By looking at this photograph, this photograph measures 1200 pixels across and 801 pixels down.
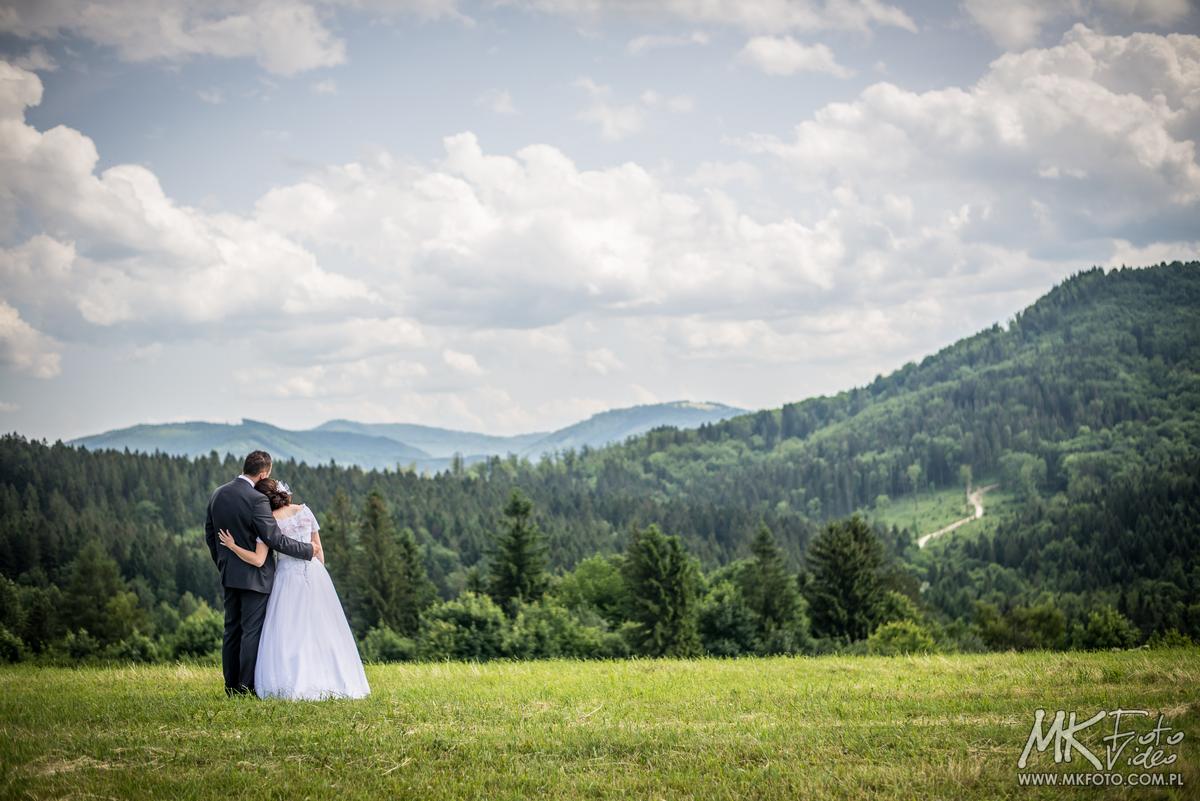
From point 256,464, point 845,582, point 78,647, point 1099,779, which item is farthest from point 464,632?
point 1099,779

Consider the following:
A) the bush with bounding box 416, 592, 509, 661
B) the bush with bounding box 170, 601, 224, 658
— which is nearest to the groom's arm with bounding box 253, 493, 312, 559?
the bush with bounding box 416, 592, 509, 661

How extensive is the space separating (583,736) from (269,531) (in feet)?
20.2

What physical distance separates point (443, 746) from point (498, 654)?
124 ft

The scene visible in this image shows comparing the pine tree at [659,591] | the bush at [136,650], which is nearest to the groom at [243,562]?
the bush at [136,650]

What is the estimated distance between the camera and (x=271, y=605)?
1430 centimetres

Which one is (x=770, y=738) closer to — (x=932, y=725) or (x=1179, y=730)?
(x=932, y=725)

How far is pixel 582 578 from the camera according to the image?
94.4 m

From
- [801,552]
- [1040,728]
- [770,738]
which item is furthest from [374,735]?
[801,552]

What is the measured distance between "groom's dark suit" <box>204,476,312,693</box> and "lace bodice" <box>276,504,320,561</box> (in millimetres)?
197

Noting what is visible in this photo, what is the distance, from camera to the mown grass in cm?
862

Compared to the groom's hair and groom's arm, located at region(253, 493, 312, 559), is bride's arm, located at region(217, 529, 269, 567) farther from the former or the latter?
the groom's hair

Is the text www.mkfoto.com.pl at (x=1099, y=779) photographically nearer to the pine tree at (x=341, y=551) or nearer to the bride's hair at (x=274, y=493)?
the bride's hair at (x=274, y=493)

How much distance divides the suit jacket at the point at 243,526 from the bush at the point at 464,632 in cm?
3063

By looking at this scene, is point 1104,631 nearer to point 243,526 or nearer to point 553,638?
point 553,638
